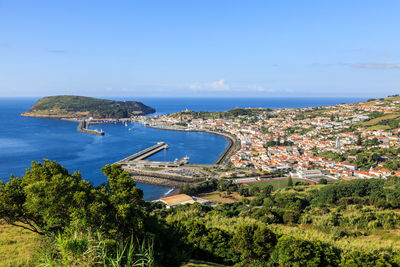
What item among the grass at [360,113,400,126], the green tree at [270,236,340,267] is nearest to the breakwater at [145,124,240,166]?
the grass at [360,113,400,126]

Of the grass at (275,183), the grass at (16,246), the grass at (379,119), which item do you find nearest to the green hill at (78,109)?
the grass at (275,183)

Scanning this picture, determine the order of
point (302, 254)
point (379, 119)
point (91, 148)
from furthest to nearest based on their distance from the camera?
point (379, 119) → point (91, 148) → point (302, 254)

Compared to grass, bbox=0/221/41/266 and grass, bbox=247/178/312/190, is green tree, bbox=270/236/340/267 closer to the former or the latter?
grass, bbox=0/221/41/266

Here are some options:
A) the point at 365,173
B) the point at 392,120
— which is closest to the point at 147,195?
the point at 365,173

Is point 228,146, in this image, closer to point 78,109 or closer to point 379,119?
point 379,119

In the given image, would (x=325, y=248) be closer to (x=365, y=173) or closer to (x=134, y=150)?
(x=365, y=173)

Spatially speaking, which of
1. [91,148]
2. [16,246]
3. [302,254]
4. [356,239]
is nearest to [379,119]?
[356,239]

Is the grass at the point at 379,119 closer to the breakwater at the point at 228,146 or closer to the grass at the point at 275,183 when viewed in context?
the breakwater at the point at 228,146
